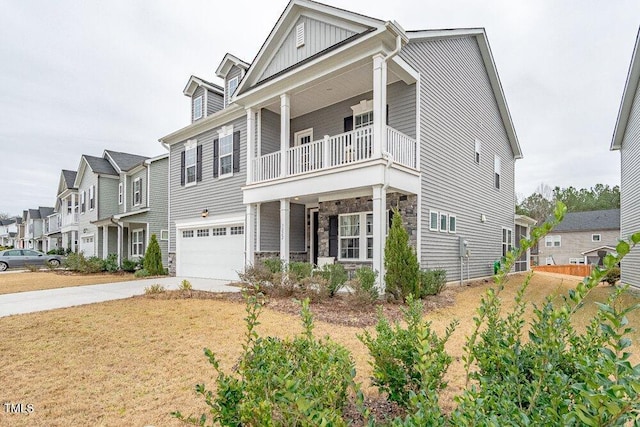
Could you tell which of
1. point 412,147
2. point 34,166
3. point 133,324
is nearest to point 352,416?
point 133,324

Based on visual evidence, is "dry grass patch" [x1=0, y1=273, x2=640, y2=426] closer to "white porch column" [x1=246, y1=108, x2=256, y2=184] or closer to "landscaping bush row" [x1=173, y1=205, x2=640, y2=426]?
"landscaping bush row" [x1=173, y1=205, x2=640, y2=426]

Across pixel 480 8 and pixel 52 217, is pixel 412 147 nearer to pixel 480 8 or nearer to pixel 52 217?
pixel 480 8

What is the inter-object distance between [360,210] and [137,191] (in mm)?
17034

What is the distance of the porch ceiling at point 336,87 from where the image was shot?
9757 millimetres

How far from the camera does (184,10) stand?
11.7m

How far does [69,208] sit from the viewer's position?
2945cm

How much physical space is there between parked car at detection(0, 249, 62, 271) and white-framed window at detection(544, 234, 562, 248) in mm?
45505

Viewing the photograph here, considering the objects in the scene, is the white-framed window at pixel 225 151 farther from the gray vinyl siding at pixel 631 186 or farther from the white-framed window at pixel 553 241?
the white-framed window at pixel 553 241

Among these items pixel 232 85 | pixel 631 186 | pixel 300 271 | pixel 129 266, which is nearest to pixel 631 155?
pixel 631 186

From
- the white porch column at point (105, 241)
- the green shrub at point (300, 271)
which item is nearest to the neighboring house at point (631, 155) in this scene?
the green shrub at point (300, 271)

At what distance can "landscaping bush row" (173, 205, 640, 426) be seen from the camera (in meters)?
1.23

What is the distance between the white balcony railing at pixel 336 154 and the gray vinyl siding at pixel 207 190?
5.67 ft

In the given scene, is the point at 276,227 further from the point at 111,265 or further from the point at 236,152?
the point at 111,265

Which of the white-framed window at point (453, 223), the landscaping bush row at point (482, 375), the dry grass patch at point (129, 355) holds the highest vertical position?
the white-framed window at point (453, 223)
